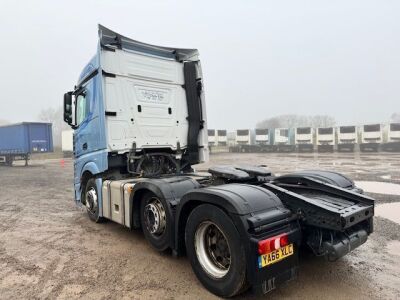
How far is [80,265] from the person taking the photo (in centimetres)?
428

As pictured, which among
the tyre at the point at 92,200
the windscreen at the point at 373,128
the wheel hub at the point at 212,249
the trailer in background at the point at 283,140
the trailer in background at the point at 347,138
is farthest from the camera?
the trailer in background at the point at 283,140

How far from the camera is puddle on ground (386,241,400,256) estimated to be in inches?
183

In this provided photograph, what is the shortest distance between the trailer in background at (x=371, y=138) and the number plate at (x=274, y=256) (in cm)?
3572

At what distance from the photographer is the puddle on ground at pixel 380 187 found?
9406mm

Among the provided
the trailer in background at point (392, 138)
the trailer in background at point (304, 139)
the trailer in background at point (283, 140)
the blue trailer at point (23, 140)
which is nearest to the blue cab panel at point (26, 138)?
the blue trailer at point (23, 140)

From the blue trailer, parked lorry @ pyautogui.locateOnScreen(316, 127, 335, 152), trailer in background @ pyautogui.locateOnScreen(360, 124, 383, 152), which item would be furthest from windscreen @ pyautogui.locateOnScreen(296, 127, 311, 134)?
the blue trailer

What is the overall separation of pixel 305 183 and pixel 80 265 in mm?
3103

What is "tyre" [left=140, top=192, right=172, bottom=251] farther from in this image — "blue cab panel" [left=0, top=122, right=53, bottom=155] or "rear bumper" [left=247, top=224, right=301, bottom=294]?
"blue cab panel" [left=0, top=122, right=53, bottom=155]

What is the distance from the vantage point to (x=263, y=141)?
135 feet

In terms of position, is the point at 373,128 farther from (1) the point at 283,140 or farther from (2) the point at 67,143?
(2) the point at 67,143

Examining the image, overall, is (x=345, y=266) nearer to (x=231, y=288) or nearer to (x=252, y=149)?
(x=231, y=288)

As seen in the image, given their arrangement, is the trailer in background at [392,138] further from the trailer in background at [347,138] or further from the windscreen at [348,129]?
the windscreen at [348,129]

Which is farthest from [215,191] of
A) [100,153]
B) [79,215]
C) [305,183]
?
[79,215]

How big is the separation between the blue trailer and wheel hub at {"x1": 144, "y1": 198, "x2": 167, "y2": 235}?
23282 mm
